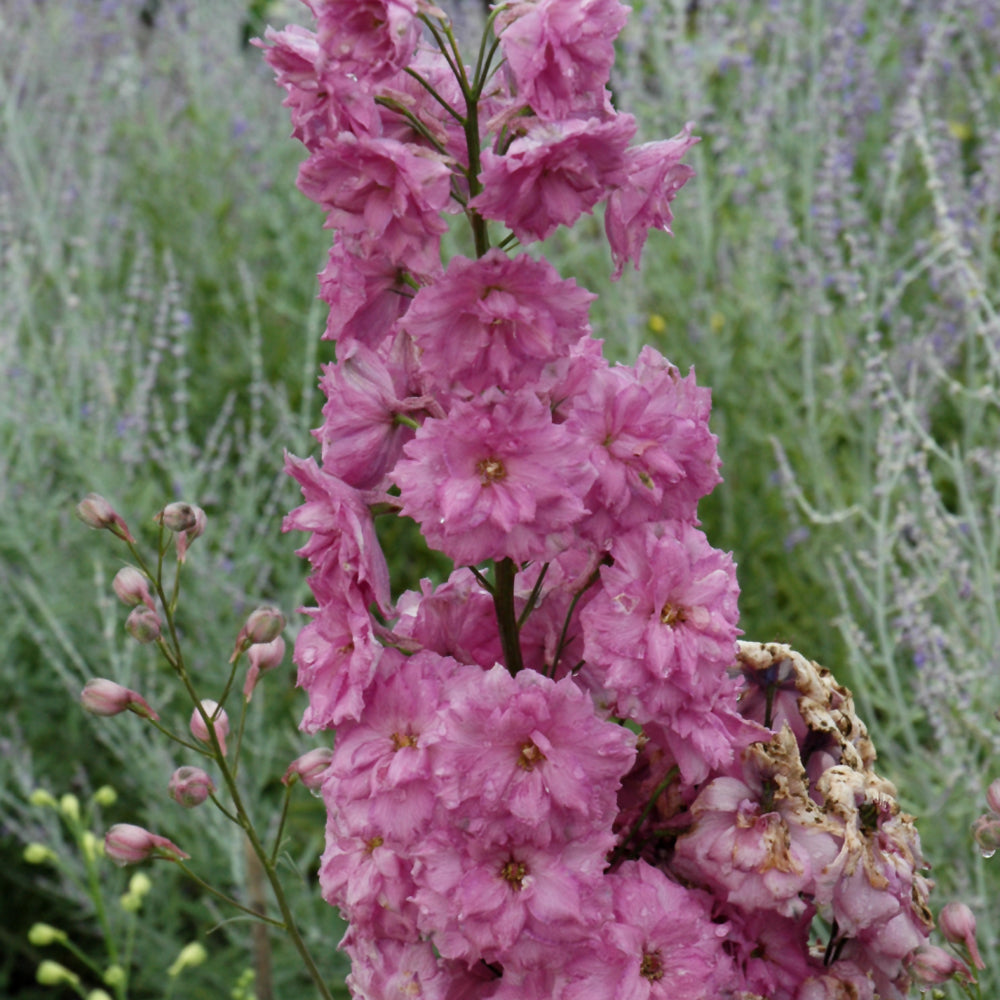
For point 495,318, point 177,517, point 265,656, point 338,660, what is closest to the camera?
point 495,318

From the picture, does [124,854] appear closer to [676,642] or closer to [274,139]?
[676,642]

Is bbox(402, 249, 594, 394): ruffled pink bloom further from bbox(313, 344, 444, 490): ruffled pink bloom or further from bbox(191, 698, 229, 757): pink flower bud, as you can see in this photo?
bbox(191, 698, 229, 757): pink flower bud

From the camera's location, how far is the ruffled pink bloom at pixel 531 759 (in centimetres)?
93

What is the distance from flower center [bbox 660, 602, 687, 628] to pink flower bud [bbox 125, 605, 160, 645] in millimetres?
424

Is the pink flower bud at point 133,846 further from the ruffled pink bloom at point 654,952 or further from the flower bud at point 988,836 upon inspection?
the flower bud at point 988,836

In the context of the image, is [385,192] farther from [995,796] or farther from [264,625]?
[995,796]

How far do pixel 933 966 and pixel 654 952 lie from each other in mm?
219

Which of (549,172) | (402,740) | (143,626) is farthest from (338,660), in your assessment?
(549,172)

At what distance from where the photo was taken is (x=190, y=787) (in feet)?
3.65

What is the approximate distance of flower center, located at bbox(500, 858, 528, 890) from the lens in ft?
3.11

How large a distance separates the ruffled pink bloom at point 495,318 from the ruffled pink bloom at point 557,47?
12cm

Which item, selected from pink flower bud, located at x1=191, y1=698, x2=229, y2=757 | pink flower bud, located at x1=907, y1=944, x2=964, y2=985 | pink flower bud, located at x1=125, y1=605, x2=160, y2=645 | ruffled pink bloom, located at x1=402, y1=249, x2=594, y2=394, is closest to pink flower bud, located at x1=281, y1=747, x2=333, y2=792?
pink flower bud, located at x1=191, y1=698, x2=229, y2=757

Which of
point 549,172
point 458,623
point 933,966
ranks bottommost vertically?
point 933,966

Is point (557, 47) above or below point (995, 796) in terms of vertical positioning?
above
